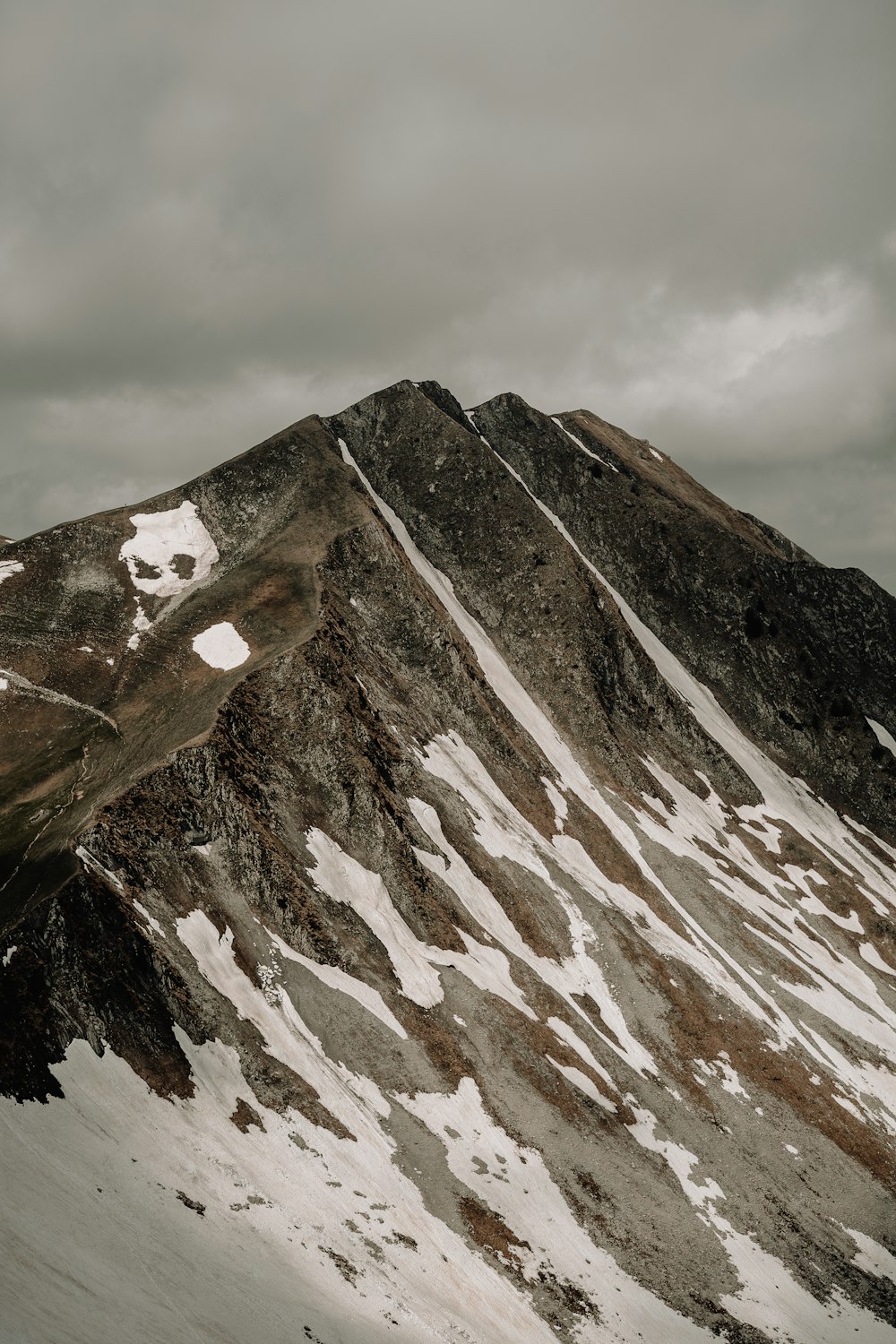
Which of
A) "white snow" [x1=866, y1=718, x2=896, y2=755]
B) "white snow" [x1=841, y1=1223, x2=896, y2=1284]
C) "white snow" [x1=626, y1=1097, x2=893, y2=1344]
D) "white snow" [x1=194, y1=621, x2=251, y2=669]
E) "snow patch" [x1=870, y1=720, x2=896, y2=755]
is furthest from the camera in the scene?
"white snow" [x1=866, y1=718, x2=896, y2=755]

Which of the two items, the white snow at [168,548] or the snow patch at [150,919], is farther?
the white snow at [168,548]

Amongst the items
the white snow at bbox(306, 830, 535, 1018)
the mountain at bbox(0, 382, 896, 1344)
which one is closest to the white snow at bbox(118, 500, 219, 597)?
the mountain at bbox(0, 382, 896, 1344)

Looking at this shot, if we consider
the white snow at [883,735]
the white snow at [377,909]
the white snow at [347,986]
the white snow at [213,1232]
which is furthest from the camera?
the white snow at [883,735]

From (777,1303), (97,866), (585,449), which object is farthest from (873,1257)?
(585,449)

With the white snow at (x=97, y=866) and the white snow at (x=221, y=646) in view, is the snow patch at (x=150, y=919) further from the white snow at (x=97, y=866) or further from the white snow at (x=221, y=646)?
the white snow at (x=221, y=646)

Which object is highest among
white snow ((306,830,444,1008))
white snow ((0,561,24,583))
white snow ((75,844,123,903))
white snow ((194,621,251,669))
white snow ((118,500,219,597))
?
white snow ((118,500,219,597))

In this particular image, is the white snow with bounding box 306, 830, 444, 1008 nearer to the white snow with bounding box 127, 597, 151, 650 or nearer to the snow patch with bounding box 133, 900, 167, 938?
the snow patch with bounding box 133, 900, 167, 938

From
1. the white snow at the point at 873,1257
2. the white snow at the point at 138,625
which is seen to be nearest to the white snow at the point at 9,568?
the white snow at the point at 138,625
